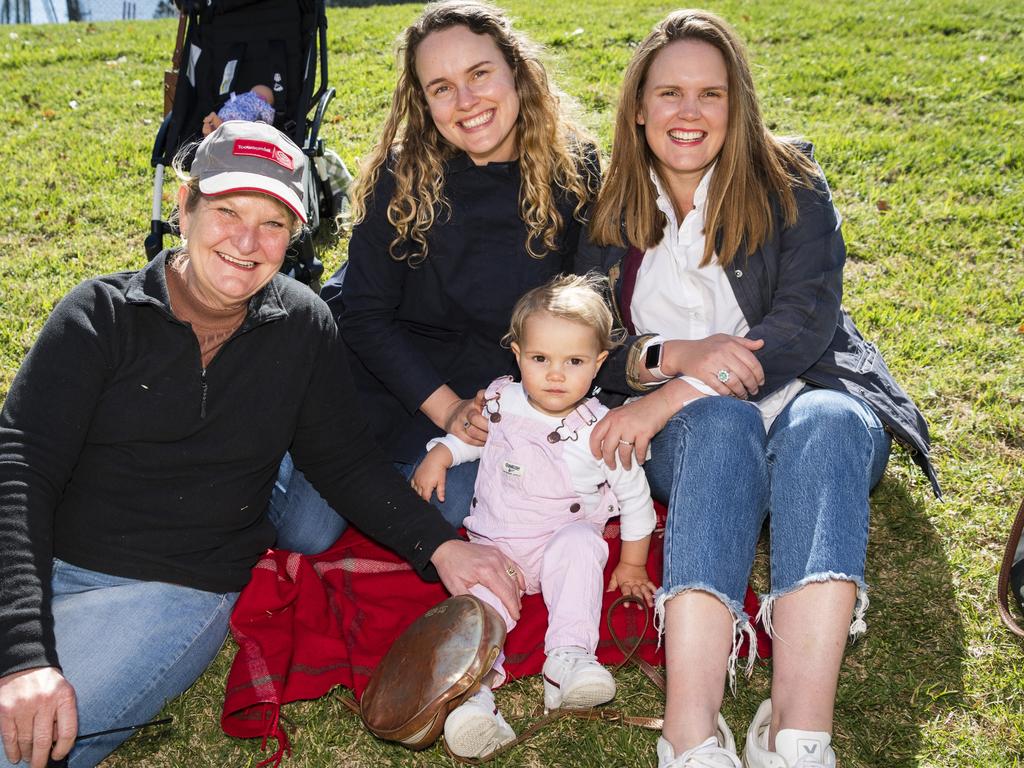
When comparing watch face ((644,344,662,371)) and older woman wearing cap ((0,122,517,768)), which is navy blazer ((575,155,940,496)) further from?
older woman wearing cap ((0,122,517,768))

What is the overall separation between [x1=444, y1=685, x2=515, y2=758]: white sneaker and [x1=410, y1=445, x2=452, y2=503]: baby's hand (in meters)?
0.85

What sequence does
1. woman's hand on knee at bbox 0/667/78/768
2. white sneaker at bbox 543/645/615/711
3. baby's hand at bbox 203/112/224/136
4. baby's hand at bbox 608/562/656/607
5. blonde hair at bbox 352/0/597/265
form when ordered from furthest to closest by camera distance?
1. baby's hand at bbox 203/112/224/136
2. blonde hair at bbox 352/0/597/265
3. baby's hand at bbox 608/562/656/607
4. white sneaker at bbox 543/645/615/711
5. woman's hand on knee at bbox 0/667/78/768

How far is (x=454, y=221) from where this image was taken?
132 inches

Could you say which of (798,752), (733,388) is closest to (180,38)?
(733,388)

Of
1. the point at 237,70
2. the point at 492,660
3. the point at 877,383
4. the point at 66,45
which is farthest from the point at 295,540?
the point at 66,45

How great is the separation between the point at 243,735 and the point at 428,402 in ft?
4.22

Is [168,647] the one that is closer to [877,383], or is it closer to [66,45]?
[877,383]

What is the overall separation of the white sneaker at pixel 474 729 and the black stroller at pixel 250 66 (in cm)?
294

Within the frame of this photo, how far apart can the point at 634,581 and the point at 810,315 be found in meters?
1.07

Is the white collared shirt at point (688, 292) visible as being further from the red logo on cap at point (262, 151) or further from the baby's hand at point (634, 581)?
the red logo on cap at point (262, 151)

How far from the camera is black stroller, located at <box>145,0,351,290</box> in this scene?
4996 mm

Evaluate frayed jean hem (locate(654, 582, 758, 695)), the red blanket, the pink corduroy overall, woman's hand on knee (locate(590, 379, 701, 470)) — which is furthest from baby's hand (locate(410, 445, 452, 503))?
frayed jean hem (locate(654, 582, 758, 695))

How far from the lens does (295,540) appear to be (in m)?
3.35

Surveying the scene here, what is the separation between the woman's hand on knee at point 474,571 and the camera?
278 cm
